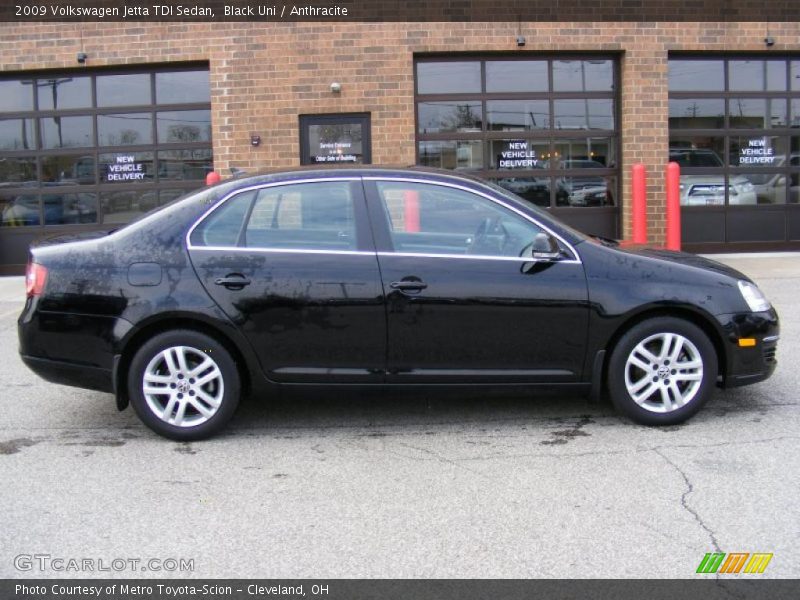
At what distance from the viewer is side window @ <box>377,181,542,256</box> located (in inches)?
202

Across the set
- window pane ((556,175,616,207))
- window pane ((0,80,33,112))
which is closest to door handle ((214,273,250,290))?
window pane ((556,175,616,207))

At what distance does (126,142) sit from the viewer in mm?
12805

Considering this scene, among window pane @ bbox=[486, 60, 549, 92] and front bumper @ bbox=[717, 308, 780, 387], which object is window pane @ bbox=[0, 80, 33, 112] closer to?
window pane @ bbox=[486, 60, 549, 92]

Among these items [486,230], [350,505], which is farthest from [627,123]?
[350,505]

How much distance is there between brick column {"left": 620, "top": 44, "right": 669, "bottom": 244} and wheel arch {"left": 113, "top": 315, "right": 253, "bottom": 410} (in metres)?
9.15

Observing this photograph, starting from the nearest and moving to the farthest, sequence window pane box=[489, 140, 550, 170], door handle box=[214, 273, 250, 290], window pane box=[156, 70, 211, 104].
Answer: door handle box=[214, 273, 250, 290], window pane box=[156, 70, 211, 104], window pane box=[489, 140, 550, 170]

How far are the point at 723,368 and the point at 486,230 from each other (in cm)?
172

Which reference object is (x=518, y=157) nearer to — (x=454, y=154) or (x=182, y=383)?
(x=454, y=154)

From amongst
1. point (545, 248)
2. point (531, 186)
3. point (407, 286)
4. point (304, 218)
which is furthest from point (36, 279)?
point (531, 186)

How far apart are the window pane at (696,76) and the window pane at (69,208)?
30.3ft

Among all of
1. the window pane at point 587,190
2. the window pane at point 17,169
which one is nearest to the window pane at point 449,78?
the window pane at point 587,190

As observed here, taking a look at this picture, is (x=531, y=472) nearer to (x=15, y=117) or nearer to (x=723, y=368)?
(x=723, y=368)

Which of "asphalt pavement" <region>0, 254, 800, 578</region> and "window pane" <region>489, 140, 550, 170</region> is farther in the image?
"window pane" <region>489, 140, 550, 170</region>

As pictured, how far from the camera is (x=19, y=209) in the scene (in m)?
13.0
